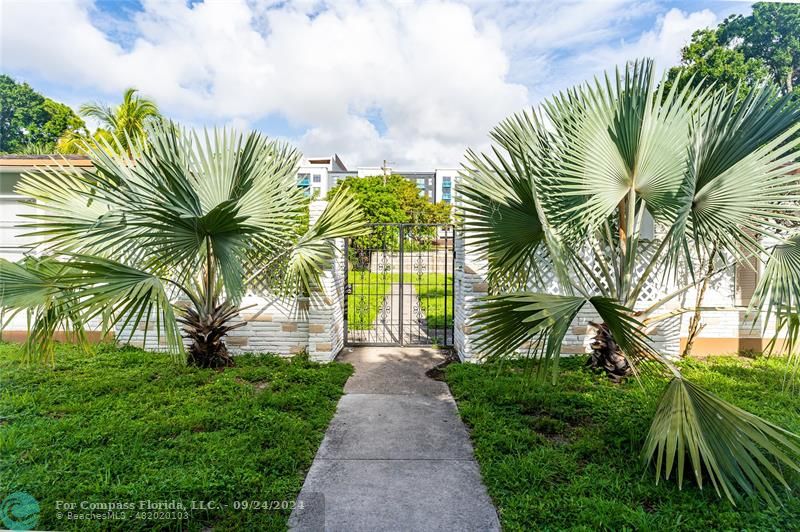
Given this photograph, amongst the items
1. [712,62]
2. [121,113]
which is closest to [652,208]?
[712,62]

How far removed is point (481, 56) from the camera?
13.9 feet

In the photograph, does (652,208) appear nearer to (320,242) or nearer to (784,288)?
(784,288)

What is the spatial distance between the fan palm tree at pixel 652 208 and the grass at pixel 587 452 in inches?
7.7

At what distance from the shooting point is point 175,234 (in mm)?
3602

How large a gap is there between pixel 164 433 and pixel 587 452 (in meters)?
3.43

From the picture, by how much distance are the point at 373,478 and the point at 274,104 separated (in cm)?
499

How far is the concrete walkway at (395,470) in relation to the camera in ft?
7.79

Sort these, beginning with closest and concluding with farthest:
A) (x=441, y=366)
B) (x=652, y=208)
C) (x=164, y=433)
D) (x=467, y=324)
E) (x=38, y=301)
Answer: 1. (x=38, y=301)
2. (x=164, y=433)
3. (x=652, y=208)
4. (x=467, y=324)
5. (x=441, y=366)

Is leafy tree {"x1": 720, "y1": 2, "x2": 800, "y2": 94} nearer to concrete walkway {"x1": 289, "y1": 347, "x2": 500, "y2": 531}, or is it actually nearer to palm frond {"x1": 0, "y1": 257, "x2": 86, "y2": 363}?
concrete walkway {"x1": 289, "y1": 347, "x2": 500, "y2": 531}

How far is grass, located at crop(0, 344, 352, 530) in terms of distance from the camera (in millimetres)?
2490

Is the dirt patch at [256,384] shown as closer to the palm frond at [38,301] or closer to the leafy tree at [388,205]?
the palm frond at [38,301]

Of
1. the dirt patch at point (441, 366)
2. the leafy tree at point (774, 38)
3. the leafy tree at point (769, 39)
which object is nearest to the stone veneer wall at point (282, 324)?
the dirt patch at point (441, 366)

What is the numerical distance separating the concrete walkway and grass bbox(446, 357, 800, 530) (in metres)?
0.17

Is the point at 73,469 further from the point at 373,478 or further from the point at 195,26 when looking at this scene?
the point at 195,26
